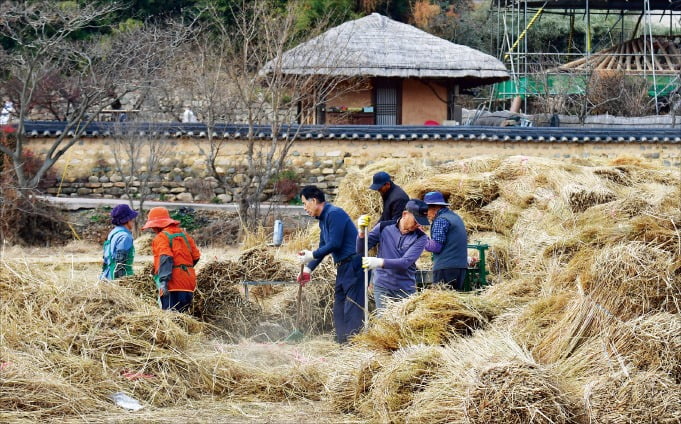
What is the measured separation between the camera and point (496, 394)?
18.3ft

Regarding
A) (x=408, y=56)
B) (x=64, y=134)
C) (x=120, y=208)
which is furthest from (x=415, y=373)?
(x=408, y=56)

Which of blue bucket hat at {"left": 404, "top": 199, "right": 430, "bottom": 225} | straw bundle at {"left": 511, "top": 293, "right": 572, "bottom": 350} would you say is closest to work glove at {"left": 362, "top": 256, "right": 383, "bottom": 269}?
blue bucket hat at {"left": 404, "top": 199, "right": 430, "bottom": 225}

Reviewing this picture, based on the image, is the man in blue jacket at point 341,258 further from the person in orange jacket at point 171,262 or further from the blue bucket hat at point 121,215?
the blue bucket hat at point 121,215

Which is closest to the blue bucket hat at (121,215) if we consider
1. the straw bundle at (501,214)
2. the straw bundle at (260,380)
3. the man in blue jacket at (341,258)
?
the man in blue jacket at (341,258)

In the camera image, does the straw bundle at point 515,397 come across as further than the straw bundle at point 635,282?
No

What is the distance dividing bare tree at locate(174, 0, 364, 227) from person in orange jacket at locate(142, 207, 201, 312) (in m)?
9.02

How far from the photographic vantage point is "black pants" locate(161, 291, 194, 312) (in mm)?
8367

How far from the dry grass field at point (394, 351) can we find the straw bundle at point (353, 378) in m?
0.01

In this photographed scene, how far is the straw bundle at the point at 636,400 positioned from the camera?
5648 mm

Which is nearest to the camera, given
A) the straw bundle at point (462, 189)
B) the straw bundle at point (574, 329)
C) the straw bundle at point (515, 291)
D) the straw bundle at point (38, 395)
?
the straw bundle at point (574, 329)

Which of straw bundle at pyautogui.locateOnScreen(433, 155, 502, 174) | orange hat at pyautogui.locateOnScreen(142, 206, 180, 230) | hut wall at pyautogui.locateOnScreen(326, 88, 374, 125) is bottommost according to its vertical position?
orange hat at pyautogui.locateOnScreen(142, 206, 180, 230)

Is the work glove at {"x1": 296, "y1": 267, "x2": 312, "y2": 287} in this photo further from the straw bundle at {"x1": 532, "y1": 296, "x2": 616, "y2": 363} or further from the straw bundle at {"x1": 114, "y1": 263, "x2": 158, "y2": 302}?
the straw bundle at {"x1": 532, "y1": 296, "x2": 616, "y2": 363}

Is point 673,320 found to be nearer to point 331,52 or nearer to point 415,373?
point 415,373

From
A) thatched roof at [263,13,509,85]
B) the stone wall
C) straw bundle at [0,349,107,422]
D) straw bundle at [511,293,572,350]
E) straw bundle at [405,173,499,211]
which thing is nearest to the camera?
straw bundle at [0,349,107,422]
